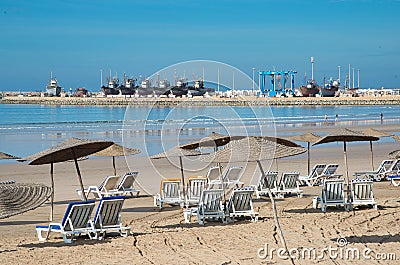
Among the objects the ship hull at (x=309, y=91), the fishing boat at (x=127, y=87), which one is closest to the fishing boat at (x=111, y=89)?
the fishing boat at (x=127, y=87)

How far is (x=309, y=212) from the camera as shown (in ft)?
42.4

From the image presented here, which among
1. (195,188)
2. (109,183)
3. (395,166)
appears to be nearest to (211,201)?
(195,188)

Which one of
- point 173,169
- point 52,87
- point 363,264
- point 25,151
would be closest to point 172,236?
point 363,264

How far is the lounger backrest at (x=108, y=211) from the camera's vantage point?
34.2 ft

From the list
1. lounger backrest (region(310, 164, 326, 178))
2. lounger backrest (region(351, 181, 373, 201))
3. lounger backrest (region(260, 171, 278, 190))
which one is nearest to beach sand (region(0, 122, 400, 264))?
lounger backrest (region(351, 181, 373, 201))

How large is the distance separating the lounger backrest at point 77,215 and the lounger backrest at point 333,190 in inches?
189

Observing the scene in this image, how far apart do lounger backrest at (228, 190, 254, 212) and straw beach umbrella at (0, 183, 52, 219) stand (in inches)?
147

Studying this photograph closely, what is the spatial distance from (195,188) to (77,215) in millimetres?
3892

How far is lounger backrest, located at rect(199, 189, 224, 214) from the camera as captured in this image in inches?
468

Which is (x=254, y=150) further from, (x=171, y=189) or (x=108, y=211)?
(x=171, y=189)

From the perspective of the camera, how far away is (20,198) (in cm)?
883

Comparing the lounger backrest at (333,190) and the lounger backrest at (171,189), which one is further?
the lounger backrest at (171,189)

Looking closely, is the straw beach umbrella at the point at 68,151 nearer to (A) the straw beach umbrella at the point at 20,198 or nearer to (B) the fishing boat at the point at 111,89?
(A) the straw beach umbrella at the point at 20,198

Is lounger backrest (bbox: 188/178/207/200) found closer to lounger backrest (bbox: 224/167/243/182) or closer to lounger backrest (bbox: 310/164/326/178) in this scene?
lounger backrest (bbox: 224/167/243/182)
